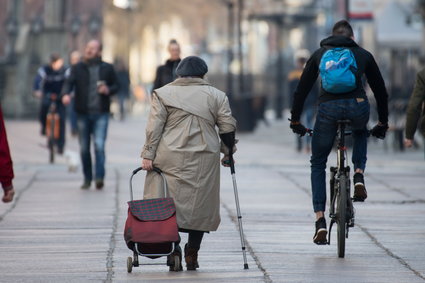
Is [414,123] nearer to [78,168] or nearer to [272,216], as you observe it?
[272,216]

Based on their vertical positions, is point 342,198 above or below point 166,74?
below

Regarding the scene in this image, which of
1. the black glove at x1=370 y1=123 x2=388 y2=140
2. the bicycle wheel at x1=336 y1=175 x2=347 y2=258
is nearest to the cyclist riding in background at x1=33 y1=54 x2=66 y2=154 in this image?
the black glove at x1=370 y1=123 x2=388 y2=140

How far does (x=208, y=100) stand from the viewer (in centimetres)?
940

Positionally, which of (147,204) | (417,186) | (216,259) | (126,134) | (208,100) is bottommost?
(126,134)

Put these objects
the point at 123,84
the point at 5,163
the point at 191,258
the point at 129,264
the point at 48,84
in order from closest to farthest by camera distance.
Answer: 1. the point at 5,163
2. the point at 129,264
3. the point at 191,258
4. the point at 48,84
5. the point at 123,84

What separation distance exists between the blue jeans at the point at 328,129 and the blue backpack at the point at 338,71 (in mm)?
114

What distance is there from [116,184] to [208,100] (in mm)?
8178

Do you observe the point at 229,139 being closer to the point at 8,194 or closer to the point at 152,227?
the point at 152,227

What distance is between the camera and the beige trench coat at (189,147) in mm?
9188

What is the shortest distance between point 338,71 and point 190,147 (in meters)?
1.40

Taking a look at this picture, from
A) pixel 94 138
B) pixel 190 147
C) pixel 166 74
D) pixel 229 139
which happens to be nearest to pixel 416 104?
pixel 229 139

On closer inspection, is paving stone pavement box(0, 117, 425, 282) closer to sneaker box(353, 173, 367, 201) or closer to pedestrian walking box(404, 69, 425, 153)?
sneaker box(353, 173, 367, 201)

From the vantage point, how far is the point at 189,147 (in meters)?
9.26

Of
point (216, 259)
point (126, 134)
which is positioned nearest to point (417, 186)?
point (216, 259)
